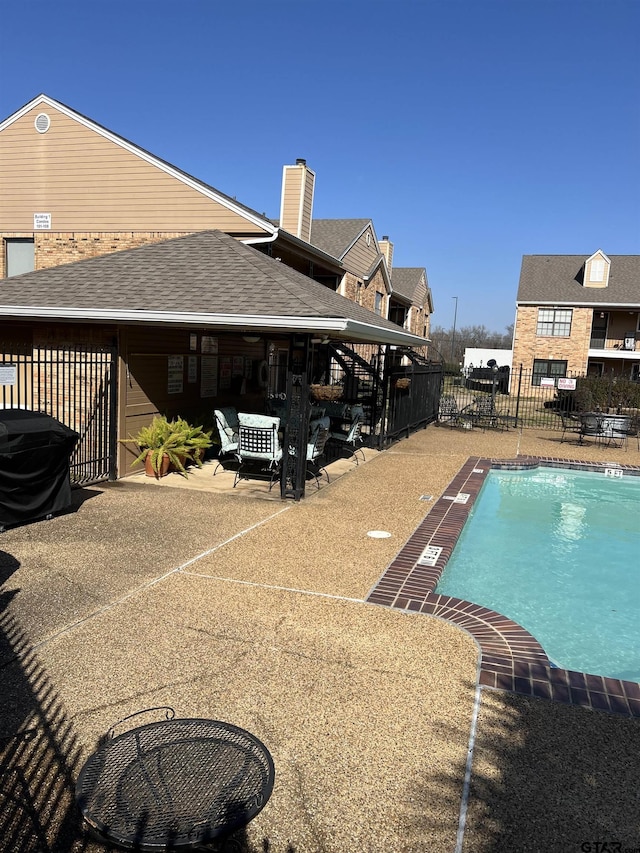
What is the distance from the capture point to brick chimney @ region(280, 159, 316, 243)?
56.5 ft

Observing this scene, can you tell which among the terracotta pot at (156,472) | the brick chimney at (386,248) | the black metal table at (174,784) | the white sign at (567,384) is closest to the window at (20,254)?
the terracotta pot at (156,472)

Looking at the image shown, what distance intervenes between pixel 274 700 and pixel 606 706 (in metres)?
2.09

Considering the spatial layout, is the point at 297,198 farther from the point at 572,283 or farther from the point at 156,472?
the point at 572,283

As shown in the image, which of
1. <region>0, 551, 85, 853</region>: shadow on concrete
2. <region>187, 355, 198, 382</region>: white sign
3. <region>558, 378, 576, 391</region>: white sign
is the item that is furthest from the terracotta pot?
<region>558, 378, 576, 391</region>: white sign

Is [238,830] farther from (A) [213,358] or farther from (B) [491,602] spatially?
(A) [213,358]

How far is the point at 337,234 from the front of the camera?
25.2 m

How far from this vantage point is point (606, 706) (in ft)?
12.9

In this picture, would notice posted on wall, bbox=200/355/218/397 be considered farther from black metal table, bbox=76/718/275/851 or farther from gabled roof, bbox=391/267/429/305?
gabled roof, bbox=391/267/429/305

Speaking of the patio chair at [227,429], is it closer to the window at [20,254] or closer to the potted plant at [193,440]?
the potted plant at [193,440]

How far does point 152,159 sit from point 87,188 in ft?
6.08

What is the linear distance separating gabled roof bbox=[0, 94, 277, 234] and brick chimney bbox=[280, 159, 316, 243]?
11.6 feet

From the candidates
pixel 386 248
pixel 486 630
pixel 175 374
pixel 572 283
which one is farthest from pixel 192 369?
pixel 572 283

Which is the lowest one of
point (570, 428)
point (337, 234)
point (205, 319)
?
point (570, 428)

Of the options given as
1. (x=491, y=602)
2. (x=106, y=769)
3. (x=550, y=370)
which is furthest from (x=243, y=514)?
(x=550, y=370)
